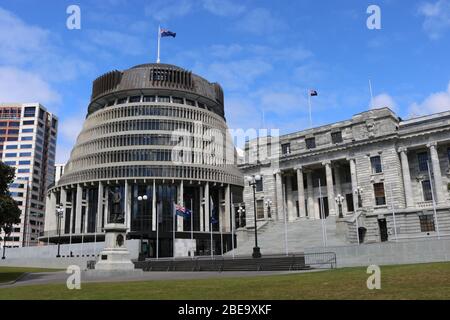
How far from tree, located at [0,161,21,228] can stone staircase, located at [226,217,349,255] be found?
1193 inches

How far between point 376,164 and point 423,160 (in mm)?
6665

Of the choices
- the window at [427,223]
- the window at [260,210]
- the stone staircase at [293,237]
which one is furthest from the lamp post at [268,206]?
the window at [427,223]

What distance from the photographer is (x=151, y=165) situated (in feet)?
305

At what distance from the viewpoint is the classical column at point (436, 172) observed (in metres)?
55.8

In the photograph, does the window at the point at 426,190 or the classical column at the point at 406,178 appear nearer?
the classical column at the point at 406,178

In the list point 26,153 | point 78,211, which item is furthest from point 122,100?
point 26,153

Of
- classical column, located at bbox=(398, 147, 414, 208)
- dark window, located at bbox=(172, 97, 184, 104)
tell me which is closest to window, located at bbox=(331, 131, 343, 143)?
classical column, located at bbox=(398, 147, 414, 208)

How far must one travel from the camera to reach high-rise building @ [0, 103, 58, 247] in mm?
164875

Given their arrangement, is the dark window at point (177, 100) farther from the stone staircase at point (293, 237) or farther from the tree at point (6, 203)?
the tree at point (6, 203)

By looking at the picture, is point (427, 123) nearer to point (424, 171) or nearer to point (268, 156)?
point (424, 171)

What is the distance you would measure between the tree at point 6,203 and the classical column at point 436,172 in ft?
168

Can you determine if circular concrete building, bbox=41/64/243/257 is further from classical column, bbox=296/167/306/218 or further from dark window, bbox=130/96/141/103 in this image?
classical column, bbox=296/167/306/218
